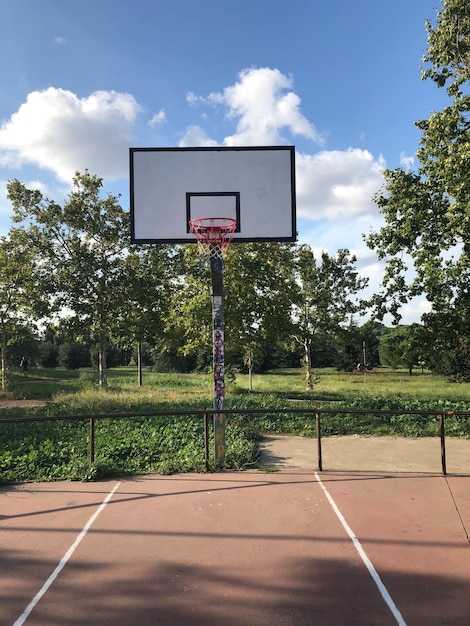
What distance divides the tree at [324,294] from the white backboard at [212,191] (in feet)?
54.2

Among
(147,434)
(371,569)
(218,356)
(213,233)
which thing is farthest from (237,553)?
(147,434)

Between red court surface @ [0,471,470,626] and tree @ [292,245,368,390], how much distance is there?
1926 centimetres

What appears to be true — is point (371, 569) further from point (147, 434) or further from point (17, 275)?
point (17, 275)

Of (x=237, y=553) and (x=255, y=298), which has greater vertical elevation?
(x=255, y=298)

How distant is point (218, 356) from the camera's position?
26.9 ft

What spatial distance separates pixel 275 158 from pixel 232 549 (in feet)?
22.2

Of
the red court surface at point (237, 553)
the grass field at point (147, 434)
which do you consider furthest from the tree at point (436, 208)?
the red court surface at point (237, 553)

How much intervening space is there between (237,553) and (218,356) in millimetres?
3966

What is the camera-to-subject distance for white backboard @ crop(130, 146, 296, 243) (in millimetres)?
8836

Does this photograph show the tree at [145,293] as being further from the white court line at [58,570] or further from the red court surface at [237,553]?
the white court line at [58,570]

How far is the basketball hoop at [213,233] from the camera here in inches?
337

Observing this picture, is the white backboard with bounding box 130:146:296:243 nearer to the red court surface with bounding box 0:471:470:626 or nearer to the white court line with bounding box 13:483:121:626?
the red court surface with bounding box 0:471:470:626

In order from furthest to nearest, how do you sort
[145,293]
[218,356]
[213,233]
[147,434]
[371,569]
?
[145,293]
[147,434]
[213,233]
[218,356]
[371,569]

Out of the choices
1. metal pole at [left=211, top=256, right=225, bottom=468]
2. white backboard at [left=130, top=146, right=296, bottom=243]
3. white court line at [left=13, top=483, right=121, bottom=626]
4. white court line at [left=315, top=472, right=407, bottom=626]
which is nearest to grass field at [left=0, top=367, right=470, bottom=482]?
metal pole at [left=211, top=256, right=225, bottom=468]
